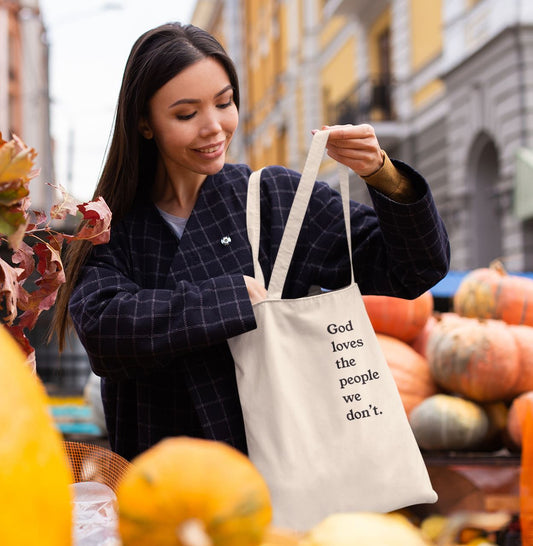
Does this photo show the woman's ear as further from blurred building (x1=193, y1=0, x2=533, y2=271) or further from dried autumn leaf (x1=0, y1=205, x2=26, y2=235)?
blurred building (x1=193, y1=0, x2=533, y2=271)

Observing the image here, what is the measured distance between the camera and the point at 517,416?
3.08 m

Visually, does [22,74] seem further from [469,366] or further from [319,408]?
[319,408]

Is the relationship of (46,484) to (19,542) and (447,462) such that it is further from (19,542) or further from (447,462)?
(447,462)

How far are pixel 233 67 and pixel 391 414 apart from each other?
70 cm

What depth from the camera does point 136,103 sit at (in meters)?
1.53

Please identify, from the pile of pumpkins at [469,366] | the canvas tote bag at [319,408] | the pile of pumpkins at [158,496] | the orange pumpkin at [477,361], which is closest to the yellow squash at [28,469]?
the pile of pumpkins at [158,496]

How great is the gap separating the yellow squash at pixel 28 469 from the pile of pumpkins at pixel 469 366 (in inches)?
103

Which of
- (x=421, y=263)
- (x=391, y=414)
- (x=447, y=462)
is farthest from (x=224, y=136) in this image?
(x=447, y=462)

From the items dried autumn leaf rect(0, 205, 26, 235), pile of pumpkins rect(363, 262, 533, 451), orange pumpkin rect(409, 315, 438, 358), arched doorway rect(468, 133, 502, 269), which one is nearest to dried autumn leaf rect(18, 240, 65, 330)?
dried autumn leaf rect(0, 205, 26, 235)

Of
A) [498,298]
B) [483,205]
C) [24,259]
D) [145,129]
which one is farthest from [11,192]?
[483,205]

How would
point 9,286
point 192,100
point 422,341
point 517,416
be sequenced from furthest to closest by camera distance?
point 422,341, point 517,416, point 192,100, point 9,286

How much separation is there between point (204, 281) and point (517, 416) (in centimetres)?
203

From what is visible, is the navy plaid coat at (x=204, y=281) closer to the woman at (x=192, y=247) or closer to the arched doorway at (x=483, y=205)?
the woman at (x=192, y=247)

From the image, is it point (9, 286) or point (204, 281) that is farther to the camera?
point (204, 281)
